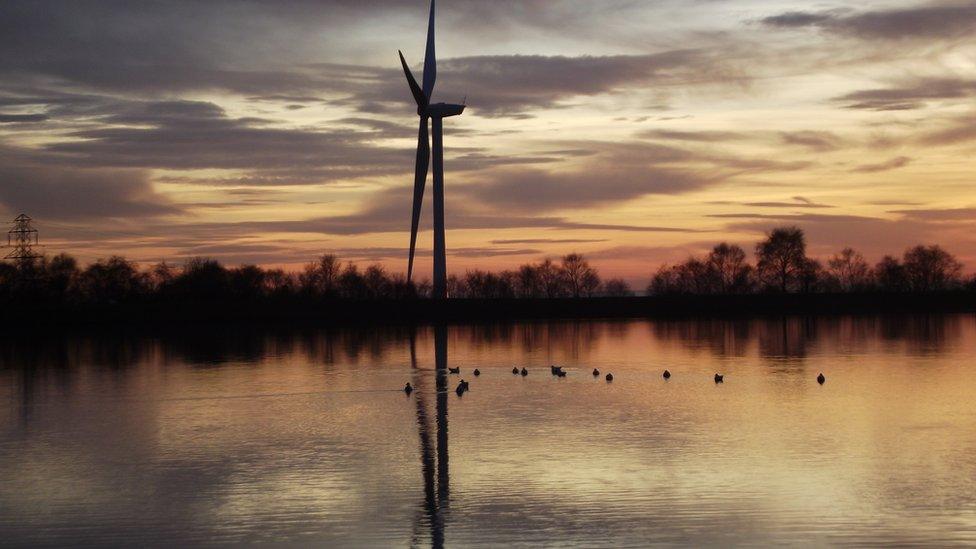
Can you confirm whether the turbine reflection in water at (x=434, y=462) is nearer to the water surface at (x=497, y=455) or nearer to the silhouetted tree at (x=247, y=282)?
the water surface at (x=497, y=455)

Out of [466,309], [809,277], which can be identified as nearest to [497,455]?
[466,309]

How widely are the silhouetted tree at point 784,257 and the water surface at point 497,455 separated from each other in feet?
349

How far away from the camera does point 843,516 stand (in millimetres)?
17922

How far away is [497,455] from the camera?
24.3 metres

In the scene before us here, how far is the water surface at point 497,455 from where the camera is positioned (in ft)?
57.9

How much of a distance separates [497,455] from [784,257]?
451ft

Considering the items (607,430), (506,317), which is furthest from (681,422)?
(506,317)

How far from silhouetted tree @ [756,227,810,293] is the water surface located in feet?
349

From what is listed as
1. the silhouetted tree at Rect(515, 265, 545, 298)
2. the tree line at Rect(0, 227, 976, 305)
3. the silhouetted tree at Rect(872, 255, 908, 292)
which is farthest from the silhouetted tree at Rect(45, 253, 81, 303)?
the silhouetted tree at Rect(872, 255, 908, 292)

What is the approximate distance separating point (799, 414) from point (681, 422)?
13.6 ft

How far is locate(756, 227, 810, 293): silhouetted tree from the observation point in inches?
6043

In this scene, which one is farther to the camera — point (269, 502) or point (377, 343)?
point (377, 343)

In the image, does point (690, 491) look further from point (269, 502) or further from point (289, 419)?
point (289, 419)

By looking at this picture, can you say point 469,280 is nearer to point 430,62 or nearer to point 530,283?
point 530,283
